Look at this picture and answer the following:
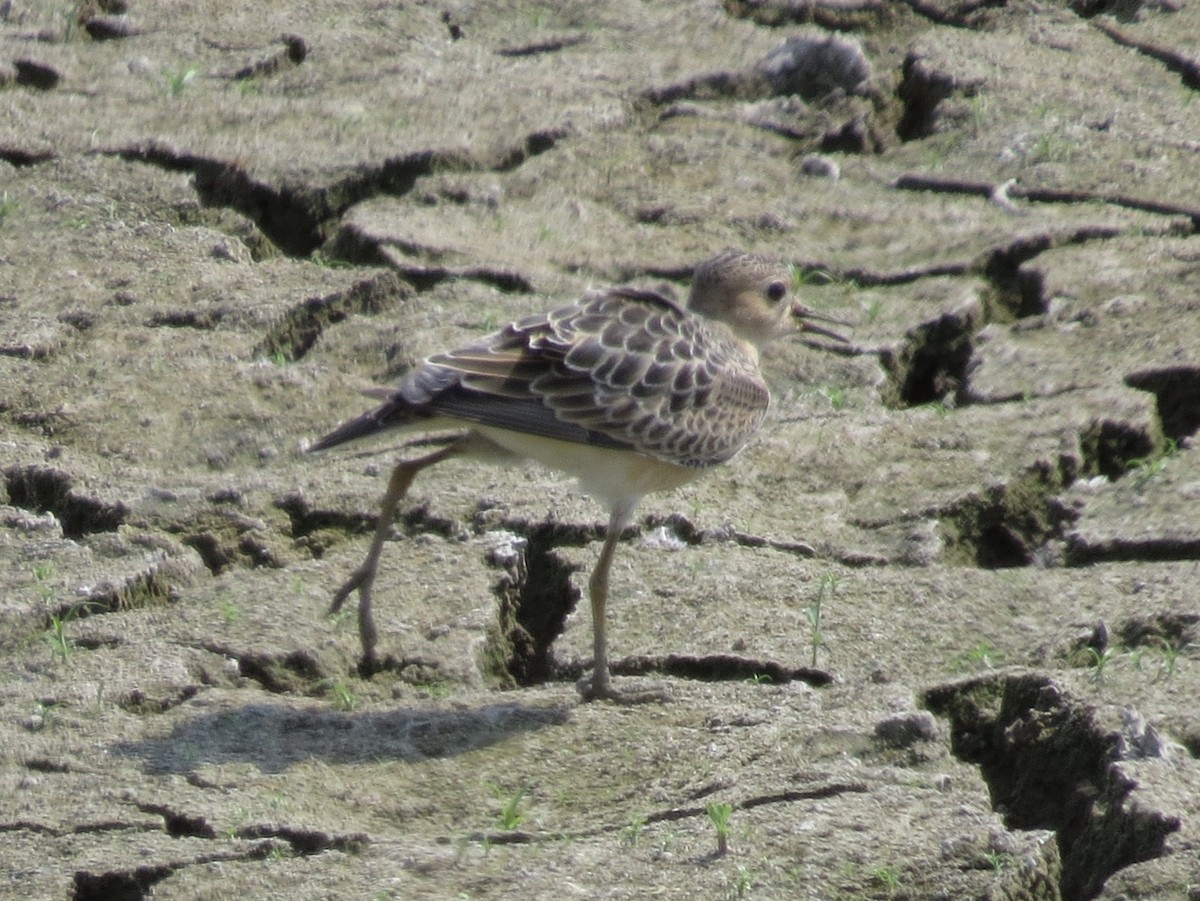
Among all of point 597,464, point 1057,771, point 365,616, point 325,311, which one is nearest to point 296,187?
point 325,311

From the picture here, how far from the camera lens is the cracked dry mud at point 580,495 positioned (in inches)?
167

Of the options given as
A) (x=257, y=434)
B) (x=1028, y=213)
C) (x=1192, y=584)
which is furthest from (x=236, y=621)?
(x=1028, y=213)

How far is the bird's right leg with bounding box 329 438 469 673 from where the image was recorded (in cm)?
496

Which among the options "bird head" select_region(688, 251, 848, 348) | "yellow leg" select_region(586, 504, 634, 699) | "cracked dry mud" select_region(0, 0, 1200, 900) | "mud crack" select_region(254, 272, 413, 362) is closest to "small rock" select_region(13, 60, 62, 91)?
"cracked dry mud" select_region(0, 0, 1200, 900)

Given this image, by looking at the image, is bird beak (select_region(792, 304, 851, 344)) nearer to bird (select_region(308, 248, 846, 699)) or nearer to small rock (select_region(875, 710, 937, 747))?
bird (select_region(308, 248, 846, 699))

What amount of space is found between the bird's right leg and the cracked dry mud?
0.28ft

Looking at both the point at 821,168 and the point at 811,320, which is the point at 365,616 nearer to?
the point at 811,320

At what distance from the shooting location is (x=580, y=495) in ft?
19.0

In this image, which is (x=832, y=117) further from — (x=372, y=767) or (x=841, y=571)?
(x=372, y=767)

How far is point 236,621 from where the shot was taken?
5074mm

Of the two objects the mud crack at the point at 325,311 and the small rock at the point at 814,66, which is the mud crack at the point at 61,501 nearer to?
the mud crack at the point at 325,311

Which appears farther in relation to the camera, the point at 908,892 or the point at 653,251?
the point at 653,251

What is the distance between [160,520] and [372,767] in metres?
1.34

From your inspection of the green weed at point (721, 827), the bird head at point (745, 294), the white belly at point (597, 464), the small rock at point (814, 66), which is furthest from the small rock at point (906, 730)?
the small rock at point (814, 66)
